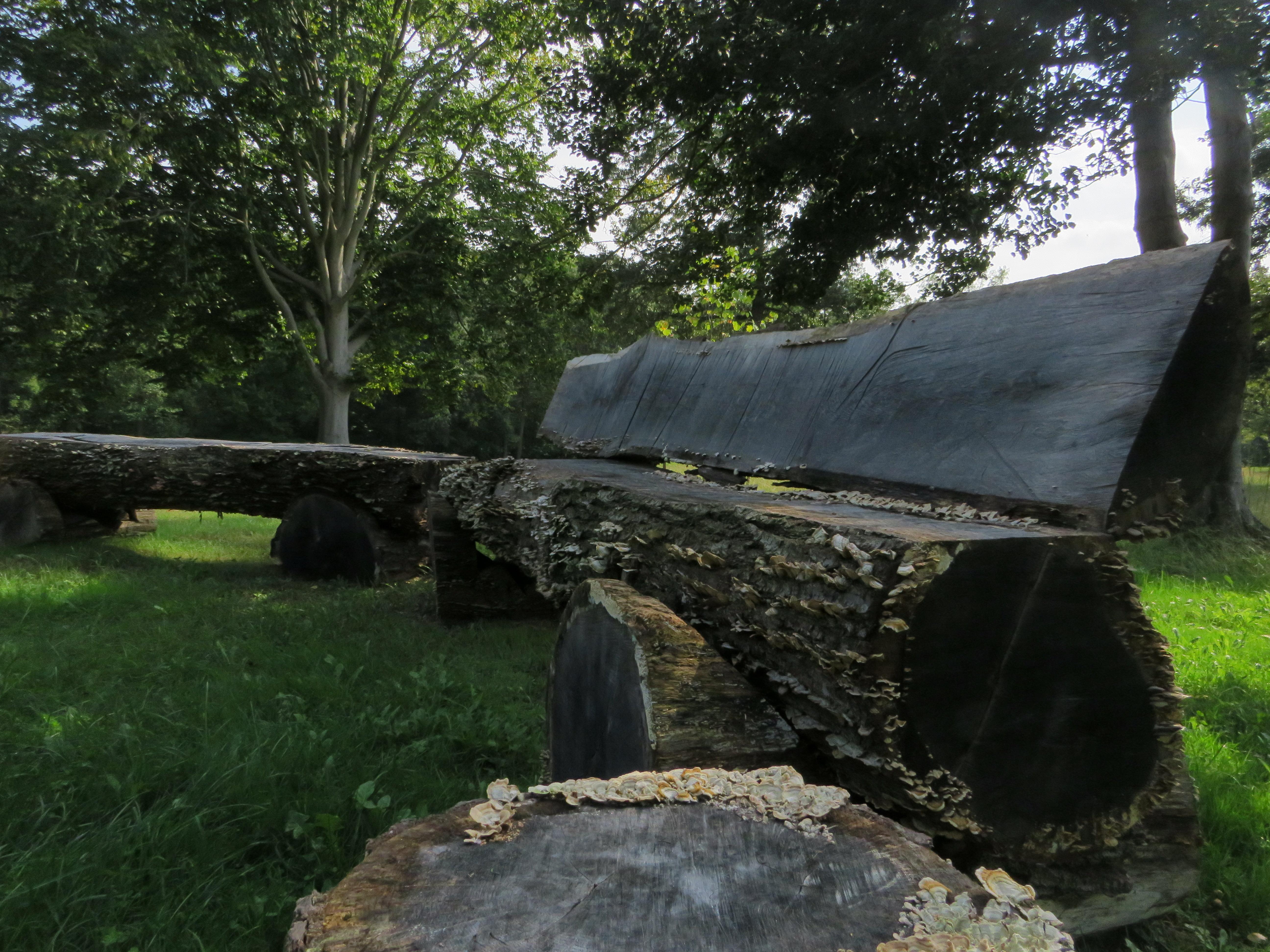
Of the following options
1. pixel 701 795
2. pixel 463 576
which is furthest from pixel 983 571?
pixel 463 576

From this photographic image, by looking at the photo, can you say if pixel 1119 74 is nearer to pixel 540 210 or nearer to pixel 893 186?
pixel 893 186

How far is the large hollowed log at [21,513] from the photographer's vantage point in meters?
6.58

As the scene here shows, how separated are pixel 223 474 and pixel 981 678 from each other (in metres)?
6.19

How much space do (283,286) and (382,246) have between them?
2.42m

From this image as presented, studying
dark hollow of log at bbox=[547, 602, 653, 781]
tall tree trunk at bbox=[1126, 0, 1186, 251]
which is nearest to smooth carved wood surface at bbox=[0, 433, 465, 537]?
dark hollow of log at bbox=[547, 602, 653, 781]

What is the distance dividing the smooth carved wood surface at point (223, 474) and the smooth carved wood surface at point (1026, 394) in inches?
130

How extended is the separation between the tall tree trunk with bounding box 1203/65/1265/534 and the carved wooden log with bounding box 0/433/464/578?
6906 millimetres

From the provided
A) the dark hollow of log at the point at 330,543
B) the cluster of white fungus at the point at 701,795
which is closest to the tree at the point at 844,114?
the dark hollow of log at the point at 330,543

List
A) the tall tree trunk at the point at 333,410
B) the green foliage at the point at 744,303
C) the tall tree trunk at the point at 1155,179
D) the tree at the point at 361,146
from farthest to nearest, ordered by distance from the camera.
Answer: the tall tree trunk at the point at 333,410 < the tree at the point at 361,146 < the green foliage at the point at 744,303 < the tall tree trunk at the point at 1155,179

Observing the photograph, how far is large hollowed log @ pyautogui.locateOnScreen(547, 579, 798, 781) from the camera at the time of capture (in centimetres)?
182

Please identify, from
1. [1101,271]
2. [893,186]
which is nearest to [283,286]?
[893,186]

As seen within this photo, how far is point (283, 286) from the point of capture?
1772cm

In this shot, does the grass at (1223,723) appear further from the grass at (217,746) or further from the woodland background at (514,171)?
the woodland background at (514,171)

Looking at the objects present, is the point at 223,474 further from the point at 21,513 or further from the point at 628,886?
the point at 628,886
